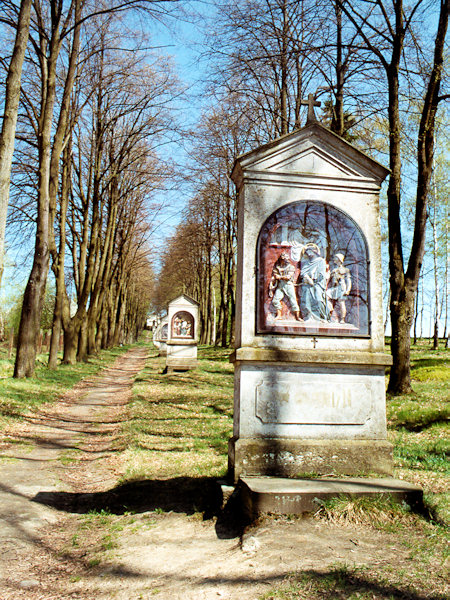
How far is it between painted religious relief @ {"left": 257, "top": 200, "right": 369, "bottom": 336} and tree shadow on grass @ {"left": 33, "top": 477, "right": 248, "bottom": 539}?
5.99ft

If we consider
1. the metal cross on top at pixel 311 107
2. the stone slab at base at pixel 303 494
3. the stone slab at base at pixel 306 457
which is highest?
the metal cross on top at pixel 311 107

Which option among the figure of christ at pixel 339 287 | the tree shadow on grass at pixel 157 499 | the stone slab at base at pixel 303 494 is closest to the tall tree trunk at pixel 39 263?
the tree shadow on grass at pixel 157 499

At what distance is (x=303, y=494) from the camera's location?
440 centimetres

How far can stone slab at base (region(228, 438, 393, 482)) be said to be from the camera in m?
5.11

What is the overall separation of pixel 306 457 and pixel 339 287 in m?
1.82

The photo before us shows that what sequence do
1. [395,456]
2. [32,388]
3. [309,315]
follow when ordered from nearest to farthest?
[309,315] → [395,456] → [32,388]

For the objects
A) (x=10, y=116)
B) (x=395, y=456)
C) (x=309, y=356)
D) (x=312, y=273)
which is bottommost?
(x=395, y=456)

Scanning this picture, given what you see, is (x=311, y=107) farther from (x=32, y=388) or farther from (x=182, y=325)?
(x=182, y=325)

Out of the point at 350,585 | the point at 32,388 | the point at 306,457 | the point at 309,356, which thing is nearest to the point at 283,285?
the point at 309,356

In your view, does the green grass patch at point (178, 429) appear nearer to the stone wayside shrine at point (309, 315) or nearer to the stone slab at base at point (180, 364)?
the stone wayside shrine at point (309, 315)

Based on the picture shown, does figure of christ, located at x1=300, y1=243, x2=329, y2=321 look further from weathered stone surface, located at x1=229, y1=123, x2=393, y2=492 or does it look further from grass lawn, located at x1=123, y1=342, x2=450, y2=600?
grass lawn, located at x1=123, y1=342, x2=450, y2=600

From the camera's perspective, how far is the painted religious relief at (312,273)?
5422mm

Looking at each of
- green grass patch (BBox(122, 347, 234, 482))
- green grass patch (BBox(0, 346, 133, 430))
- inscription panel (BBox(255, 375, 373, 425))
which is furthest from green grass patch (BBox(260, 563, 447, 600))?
green grass patch (BBox(0, 346, 133, 430))

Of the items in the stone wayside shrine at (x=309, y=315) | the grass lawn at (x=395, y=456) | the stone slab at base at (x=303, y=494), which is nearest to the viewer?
the grass lawn at (x=395, y=456)
